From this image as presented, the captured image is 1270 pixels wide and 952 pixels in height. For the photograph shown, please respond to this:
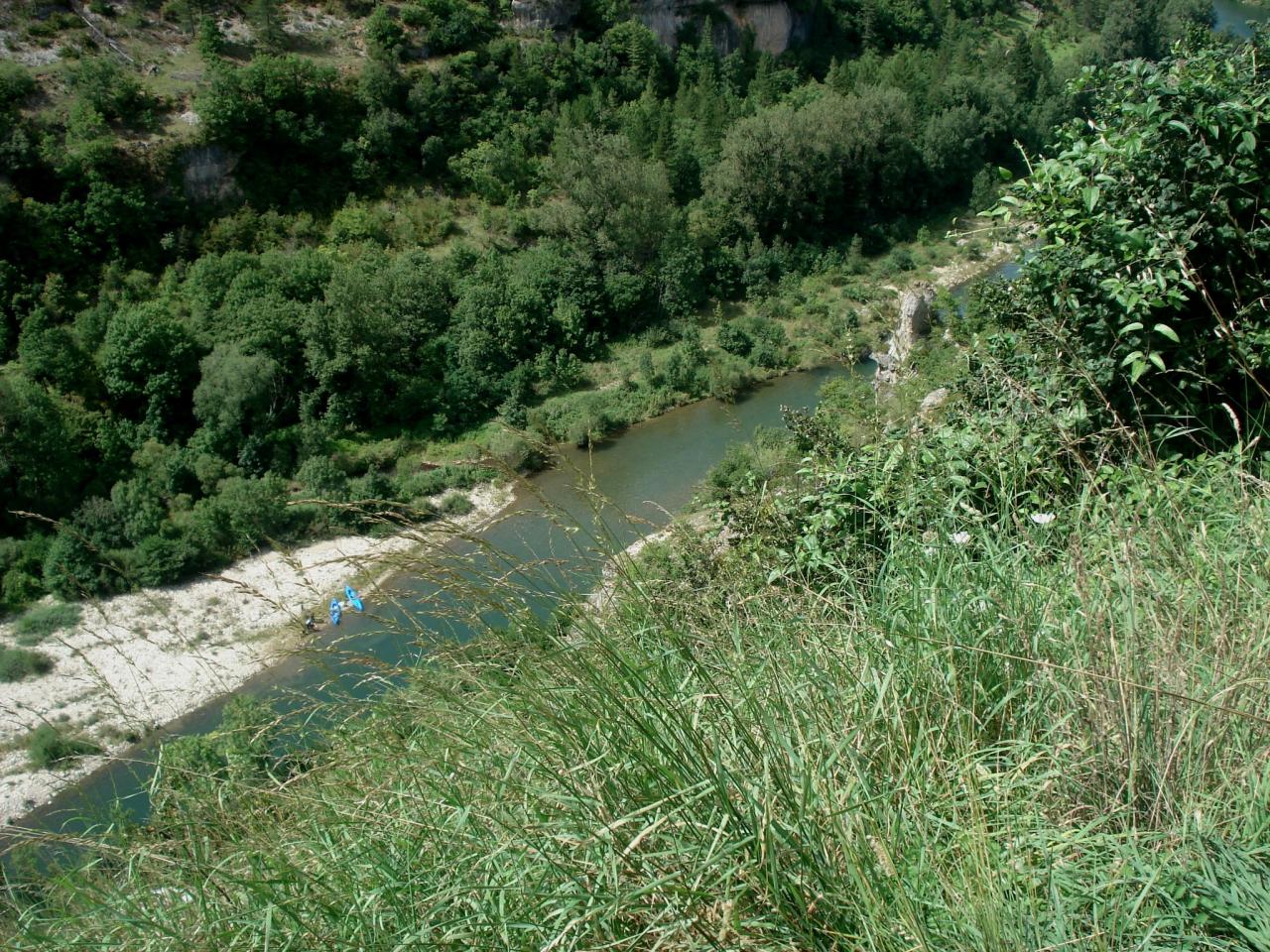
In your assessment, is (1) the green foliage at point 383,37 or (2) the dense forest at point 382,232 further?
(1) the green foliage at point 383,37

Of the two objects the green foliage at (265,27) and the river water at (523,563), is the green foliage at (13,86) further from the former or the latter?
the river water at (523,563)

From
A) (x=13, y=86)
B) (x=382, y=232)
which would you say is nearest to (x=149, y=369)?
(x=382, y=232)

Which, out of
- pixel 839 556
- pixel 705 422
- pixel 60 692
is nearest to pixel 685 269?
pixel 705 422

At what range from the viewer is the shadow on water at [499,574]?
2.25m

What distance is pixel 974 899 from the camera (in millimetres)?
1495

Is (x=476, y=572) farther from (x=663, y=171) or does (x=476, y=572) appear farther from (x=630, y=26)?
(x=630, y=26)

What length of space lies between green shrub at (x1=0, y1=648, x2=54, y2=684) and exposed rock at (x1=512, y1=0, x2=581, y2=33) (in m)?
27.9

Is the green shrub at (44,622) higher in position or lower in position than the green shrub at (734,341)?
higher

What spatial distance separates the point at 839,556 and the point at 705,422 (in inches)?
722

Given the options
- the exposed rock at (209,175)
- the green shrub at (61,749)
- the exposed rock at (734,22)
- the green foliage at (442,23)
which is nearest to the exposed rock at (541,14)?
the green foliage at (442,23)

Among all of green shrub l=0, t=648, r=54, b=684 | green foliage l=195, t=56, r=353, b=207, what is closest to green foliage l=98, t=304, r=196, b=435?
green shrub l=0, t=648, r=54, b=684

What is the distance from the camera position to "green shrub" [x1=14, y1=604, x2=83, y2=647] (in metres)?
14.7

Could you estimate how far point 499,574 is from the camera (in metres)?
2.45

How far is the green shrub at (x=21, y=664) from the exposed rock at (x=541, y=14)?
27.9m
